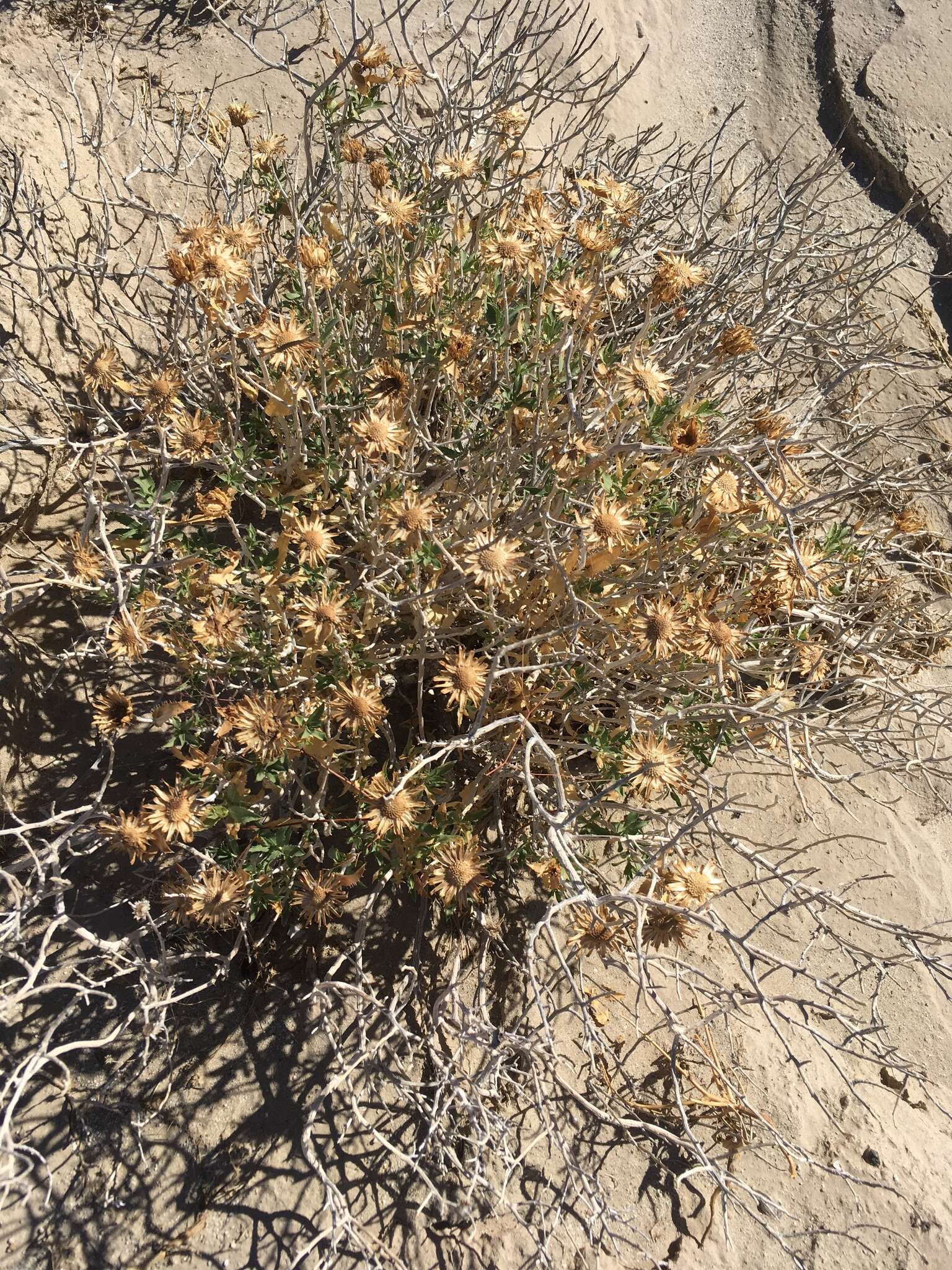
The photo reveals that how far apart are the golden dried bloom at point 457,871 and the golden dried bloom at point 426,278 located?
1.38m

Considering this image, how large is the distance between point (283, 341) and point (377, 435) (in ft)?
1.01

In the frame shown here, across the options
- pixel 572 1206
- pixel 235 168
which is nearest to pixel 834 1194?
pixel 572 1206

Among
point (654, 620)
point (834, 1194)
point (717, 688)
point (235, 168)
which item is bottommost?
point (834, 1194)

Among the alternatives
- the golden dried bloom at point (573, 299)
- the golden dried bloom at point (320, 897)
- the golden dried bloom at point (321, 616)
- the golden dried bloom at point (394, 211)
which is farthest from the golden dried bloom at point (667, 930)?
the golden dried bloom at point (394, 211)

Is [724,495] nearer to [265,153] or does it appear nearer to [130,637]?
[130,637]

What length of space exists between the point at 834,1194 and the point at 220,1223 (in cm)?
158

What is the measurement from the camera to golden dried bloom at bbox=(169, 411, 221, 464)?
2115mm

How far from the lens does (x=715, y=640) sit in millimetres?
1990

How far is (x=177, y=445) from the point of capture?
2199mm

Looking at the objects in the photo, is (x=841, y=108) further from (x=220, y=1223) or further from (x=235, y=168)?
(x=220, y=1223)

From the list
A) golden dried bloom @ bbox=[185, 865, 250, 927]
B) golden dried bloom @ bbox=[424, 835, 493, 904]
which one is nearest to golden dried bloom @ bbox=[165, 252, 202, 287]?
golden dried bloom @ bbox=[185, 865, 250, 927]

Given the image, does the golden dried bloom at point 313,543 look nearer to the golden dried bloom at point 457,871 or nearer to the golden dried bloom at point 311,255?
the golden dried bloom at point 311,255

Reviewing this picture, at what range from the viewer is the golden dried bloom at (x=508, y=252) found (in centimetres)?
229

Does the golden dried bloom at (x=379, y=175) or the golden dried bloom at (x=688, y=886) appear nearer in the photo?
the golden dried bloom at (x=688, y=886)
